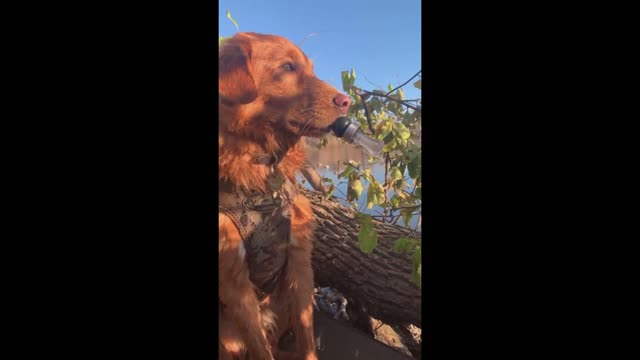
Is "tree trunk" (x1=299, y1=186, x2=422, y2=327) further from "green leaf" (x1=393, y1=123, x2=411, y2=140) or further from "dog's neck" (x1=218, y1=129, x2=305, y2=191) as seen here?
"green leaf" (x1=393, y1=123, x2=411, y2=140)

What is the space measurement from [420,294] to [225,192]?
81cm

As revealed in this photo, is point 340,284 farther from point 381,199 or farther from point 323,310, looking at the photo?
point 381,199

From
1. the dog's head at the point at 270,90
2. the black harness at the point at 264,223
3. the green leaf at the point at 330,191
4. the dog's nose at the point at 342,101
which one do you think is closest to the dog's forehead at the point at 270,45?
the dog's head at the point at 270,90

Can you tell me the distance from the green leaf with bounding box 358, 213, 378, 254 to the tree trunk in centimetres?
2

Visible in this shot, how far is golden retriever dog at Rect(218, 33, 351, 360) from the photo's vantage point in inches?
48.1

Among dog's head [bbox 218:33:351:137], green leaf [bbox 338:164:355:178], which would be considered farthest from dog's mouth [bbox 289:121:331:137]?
green leaf [bbox 338:164:355:178]

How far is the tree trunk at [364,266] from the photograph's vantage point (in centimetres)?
134

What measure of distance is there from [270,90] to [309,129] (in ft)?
0.62

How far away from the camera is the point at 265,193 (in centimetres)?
129

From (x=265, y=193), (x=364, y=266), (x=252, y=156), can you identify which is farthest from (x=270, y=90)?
(x=364, y=266)

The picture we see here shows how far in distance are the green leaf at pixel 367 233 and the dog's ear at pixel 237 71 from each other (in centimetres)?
59

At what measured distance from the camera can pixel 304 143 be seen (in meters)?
1.27

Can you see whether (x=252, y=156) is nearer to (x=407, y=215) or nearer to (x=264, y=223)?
(x=264, y=223)

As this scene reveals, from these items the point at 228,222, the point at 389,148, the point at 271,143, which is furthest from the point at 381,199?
the point at 228,222
